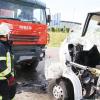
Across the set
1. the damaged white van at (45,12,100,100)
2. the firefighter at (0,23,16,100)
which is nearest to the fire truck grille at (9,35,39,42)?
the damaged white van at (45,12,100,100)

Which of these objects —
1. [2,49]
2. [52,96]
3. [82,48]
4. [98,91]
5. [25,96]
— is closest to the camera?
[2,49]

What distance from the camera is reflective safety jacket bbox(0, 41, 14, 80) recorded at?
5508mm

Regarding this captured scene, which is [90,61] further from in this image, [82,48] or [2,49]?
[2,49]

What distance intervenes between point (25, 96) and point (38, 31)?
360 cm

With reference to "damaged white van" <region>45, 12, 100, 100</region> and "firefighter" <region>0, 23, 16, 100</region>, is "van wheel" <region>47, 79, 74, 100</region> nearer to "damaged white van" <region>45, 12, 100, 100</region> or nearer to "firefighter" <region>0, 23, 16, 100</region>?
"damaged white van" <region>45, 12, 100, 100</region>

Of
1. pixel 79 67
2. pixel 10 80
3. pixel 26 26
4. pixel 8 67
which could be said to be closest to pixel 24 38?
pixel 26 26

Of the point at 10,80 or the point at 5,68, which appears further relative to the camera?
the point at 10,80

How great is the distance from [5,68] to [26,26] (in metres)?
6.15

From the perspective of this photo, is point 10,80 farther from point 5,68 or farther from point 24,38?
point 24,38

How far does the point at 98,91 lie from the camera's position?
268 inches

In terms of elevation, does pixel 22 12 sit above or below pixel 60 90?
above

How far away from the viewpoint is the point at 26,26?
11.6 m

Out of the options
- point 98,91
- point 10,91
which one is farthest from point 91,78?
point 10,91

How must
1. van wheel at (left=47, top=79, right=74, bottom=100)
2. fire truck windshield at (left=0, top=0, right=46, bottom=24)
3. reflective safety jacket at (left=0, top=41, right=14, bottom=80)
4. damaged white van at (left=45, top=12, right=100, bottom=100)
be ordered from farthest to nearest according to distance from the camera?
fire truck windshield at (left=0, top=0, right=46, bottom=24) → van wheel at (left=47, top=79, right=74, bottom=100) → damaged white van at (left=45, top=12, right=100, bottom=100) → reflective safety jacket at (left=0, top=41, right=14, bottom=80)
